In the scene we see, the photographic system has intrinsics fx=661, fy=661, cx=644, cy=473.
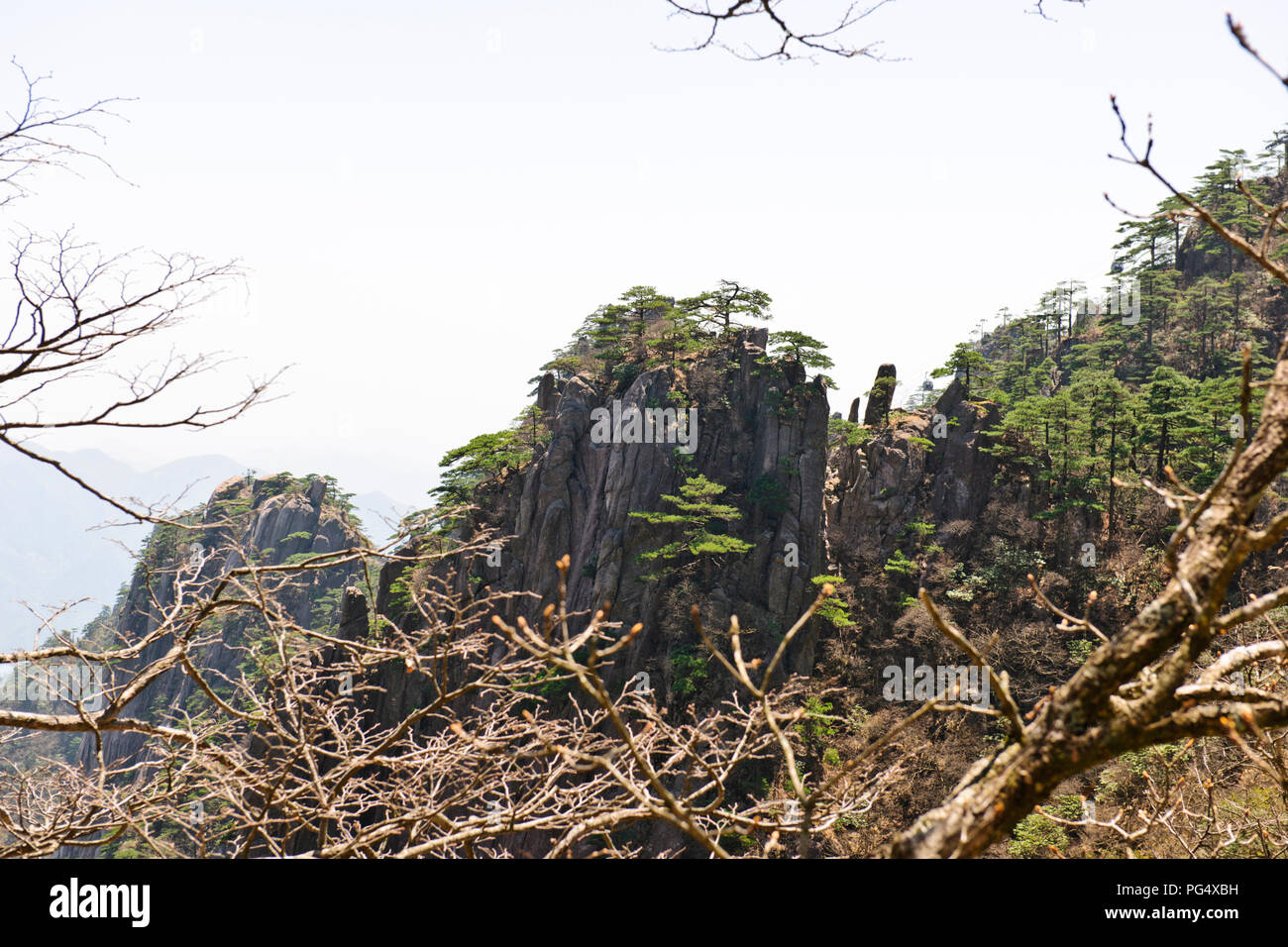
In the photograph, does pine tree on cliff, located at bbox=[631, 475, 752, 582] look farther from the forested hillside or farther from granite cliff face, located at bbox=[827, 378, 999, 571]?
granite cliff face, located at bbox=[827, 378, 999, 571]

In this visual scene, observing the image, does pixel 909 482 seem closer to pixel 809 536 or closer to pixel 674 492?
pixel 809 536

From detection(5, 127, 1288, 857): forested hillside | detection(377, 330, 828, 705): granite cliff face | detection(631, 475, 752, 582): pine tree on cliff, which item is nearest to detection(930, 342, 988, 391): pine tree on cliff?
detection(5, 127, 1288, 857): forested hillside

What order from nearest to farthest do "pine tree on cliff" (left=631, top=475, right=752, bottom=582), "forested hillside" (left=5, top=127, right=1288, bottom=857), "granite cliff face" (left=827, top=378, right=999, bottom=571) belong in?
"forested hillside" (left=5, top=127, right=1288, bottom=857) → "pine tree on cliff" (left=631, top=475, right=752, bottom=582) → "granite cliff face" (left=827, top=378, right=999, bottom=571)

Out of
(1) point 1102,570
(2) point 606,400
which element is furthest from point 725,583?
(1) point 1102,570

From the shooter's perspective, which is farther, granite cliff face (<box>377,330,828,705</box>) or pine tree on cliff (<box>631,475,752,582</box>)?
granite cliff face (<box>377,330,828,705</box>)

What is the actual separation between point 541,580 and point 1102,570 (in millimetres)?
19129

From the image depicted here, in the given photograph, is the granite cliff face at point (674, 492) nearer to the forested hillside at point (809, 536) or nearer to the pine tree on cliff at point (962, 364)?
the forested hillside at point (809, 536)

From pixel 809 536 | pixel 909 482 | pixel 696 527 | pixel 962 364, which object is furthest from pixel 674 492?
pixel 962 364

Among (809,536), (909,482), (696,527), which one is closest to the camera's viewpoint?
(696,527)

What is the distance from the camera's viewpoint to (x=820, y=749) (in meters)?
19.6

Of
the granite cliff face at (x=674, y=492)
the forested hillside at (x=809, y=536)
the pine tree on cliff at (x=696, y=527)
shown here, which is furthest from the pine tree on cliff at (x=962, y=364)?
the pine tree on cliff at (x=696, y=527)

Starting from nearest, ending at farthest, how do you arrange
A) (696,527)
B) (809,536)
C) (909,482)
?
(696,527) → (809,536) → (909,482)

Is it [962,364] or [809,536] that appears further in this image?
[962,364]

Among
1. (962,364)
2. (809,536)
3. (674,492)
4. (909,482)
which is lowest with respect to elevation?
(809,536)
